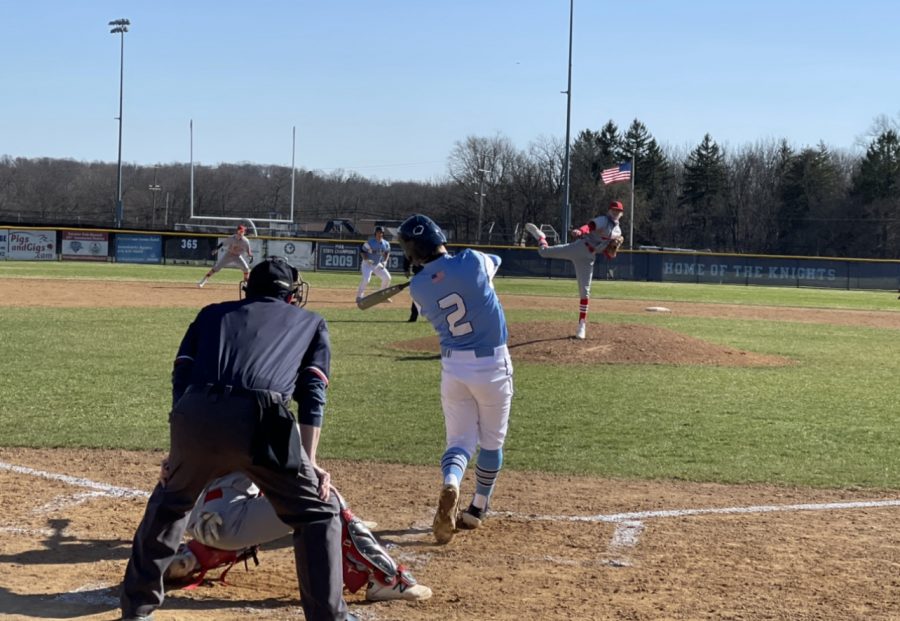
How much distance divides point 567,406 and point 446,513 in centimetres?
589

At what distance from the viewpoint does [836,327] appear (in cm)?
2473

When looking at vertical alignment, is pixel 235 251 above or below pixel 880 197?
below

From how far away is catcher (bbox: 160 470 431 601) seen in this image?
15.8 ft

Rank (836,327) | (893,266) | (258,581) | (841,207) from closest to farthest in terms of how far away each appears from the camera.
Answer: (258,581) < (836,327) < (893,266) < (841,207)

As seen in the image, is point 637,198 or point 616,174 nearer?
point 616,174

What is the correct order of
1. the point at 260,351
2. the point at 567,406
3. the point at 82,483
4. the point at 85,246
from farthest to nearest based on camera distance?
1. the point at 85,246
2. the point at 567,406
3. the point at 82,483
4. the point at 260,351

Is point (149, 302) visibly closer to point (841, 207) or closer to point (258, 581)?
point (258, 581)

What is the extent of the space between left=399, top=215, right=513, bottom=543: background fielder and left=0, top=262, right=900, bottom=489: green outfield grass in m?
2.23

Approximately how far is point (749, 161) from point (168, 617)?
336 feet

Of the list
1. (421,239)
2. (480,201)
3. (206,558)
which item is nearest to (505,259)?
(421,239)

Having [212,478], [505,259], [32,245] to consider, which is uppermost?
[505,259]

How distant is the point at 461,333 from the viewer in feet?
19.9

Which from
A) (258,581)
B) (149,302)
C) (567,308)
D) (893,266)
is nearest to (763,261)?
(893,266)

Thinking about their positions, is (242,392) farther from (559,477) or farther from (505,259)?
(505,259)
